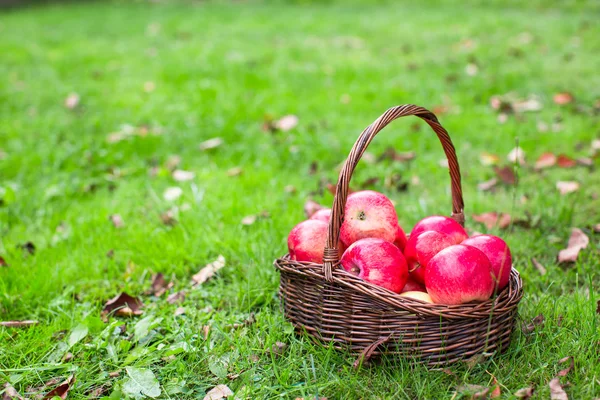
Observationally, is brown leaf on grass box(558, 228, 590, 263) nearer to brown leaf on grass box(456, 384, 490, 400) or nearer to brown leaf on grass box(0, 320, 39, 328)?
brown leaf on grass box(456, 384, 490, 400)

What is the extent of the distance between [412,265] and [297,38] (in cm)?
585

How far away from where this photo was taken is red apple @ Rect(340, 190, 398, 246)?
79.2 inches

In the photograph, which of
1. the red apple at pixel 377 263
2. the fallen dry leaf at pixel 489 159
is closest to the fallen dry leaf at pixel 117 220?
the red apple at pixel 377 263

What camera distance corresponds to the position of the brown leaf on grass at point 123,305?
7.39 ft

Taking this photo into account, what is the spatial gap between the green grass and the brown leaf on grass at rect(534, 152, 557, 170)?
0.20 ft

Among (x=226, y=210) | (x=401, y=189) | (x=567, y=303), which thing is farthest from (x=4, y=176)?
(x=567, y=303)

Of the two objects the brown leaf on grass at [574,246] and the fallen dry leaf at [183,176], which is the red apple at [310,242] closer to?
the brown leaf on grass at [574,246]

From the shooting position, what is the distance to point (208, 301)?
233 cm

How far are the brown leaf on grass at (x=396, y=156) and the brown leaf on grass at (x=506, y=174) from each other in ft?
1.88

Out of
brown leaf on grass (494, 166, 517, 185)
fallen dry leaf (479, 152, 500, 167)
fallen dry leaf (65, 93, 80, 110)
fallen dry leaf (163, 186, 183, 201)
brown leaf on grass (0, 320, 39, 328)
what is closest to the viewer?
brown leaf on grass (0, 320, 39, 328)

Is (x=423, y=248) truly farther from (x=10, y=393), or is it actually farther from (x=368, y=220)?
(x=10, y=393)

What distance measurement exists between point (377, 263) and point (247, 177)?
71.6 inches

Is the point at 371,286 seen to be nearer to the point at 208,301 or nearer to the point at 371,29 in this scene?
the point at 208,301

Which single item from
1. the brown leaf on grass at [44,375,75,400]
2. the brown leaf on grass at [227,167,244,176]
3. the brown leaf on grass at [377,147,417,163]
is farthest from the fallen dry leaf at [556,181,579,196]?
the brown leaf on grass at [44,375,75,400]
